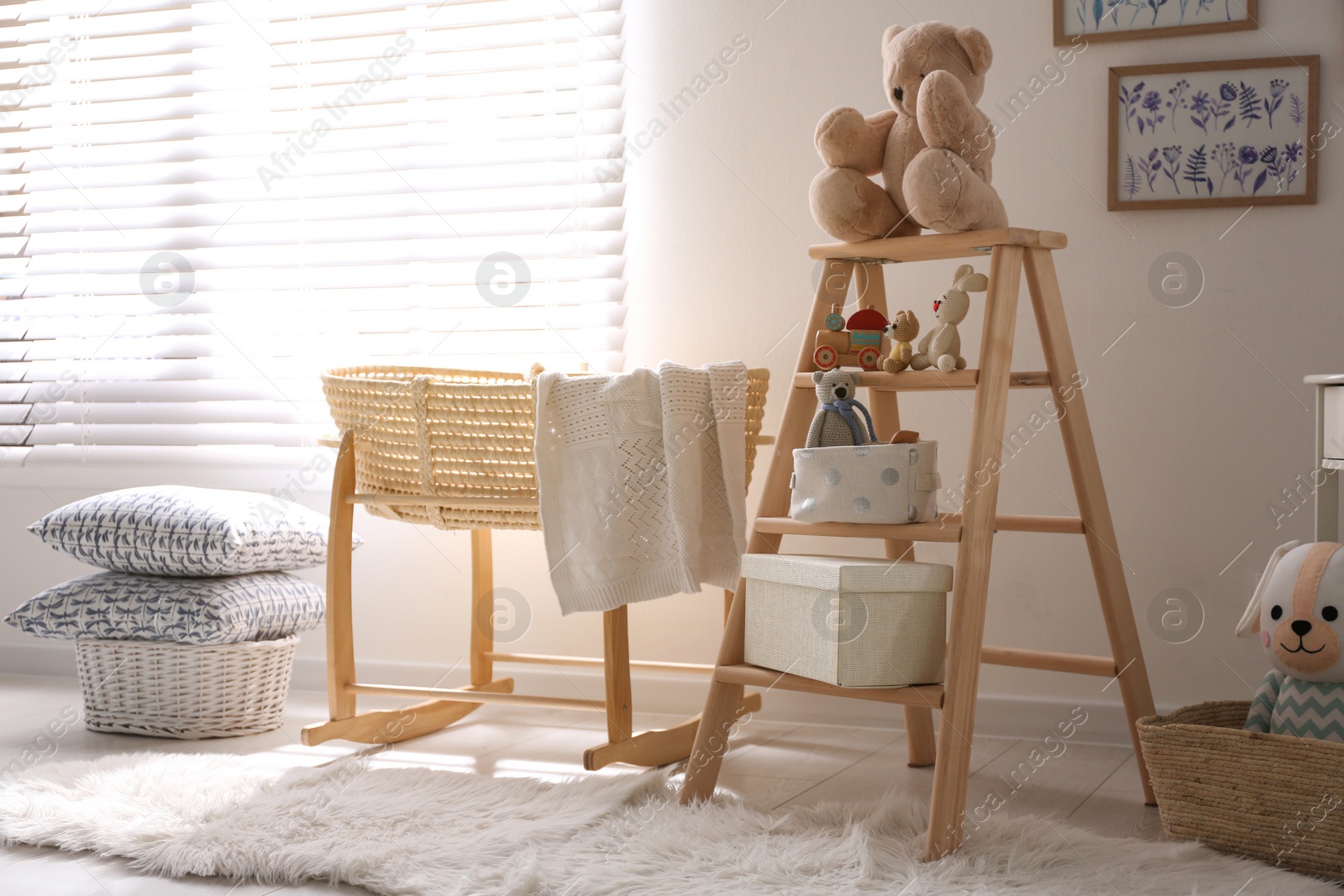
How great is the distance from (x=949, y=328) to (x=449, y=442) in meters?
0.82

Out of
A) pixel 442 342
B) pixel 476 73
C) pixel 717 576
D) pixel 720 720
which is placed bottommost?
pixel 720 720

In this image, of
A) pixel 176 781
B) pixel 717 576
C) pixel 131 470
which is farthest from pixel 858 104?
pixel 131 470

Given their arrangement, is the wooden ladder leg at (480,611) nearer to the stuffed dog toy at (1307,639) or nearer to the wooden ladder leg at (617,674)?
the wooden ladder leg at (617,674)

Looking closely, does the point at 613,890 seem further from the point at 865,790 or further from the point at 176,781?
the point at 176,781

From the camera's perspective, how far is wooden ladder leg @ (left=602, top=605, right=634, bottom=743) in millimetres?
1858

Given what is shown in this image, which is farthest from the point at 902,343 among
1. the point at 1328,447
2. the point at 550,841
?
the point at 550,841

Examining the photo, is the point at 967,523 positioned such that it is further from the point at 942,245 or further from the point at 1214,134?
the point at 1214,134

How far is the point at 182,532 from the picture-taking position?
211cm

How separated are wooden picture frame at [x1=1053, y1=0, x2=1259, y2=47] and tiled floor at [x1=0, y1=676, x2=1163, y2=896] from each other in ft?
4.01

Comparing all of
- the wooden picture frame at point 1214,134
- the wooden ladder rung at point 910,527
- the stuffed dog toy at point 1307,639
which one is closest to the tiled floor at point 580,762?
the stuffed dog toy at point 1307,639

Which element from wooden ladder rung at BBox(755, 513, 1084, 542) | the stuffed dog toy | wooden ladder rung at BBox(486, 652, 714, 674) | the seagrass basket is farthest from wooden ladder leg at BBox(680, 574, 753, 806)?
the stuffed dog toy

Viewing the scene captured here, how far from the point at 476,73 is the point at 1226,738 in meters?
1.84

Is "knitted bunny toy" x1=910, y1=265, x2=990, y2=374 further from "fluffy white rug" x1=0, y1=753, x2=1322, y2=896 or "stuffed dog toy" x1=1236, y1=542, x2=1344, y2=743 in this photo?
"fluffy white rug" x1=0, y1=753, x2=1322, y2=896

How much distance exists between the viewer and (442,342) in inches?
96.1
